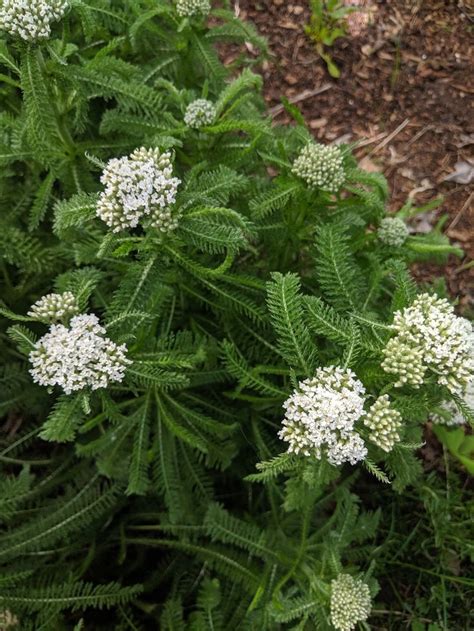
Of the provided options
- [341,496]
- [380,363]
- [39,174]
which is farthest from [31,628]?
[39,174]

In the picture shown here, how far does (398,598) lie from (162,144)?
371cm

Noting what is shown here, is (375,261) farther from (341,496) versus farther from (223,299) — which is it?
(341,496)

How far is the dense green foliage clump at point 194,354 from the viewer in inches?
109

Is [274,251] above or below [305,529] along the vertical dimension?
above

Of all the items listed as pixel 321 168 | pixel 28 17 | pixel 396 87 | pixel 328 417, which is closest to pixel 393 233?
pixel 321 168

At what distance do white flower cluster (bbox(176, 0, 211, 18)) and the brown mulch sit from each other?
2.38 metres

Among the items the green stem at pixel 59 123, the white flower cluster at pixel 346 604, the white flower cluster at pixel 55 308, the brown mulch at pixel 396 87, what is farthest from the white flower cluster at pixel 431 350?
the brown mulch at pixel 396 87

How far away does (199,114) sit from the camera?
336cm

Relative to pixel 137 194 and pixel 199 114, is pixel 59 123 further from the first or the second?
pixel 137 194

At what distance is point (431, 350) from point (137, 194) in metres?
1.47

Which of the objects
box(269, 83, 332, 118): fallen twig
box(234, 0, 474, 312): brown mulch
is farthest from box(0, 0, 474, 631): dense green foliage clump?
box(234, 0, 474, 312): brown mulch

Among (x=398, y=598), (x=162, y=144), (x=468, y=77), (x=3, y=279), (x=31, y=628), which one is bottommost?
(x=398, y=598)

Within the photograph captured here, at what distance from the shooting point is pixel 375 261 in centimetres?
357

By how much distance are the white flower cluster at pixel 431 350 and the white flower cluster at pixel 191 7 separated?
6.97 ft
